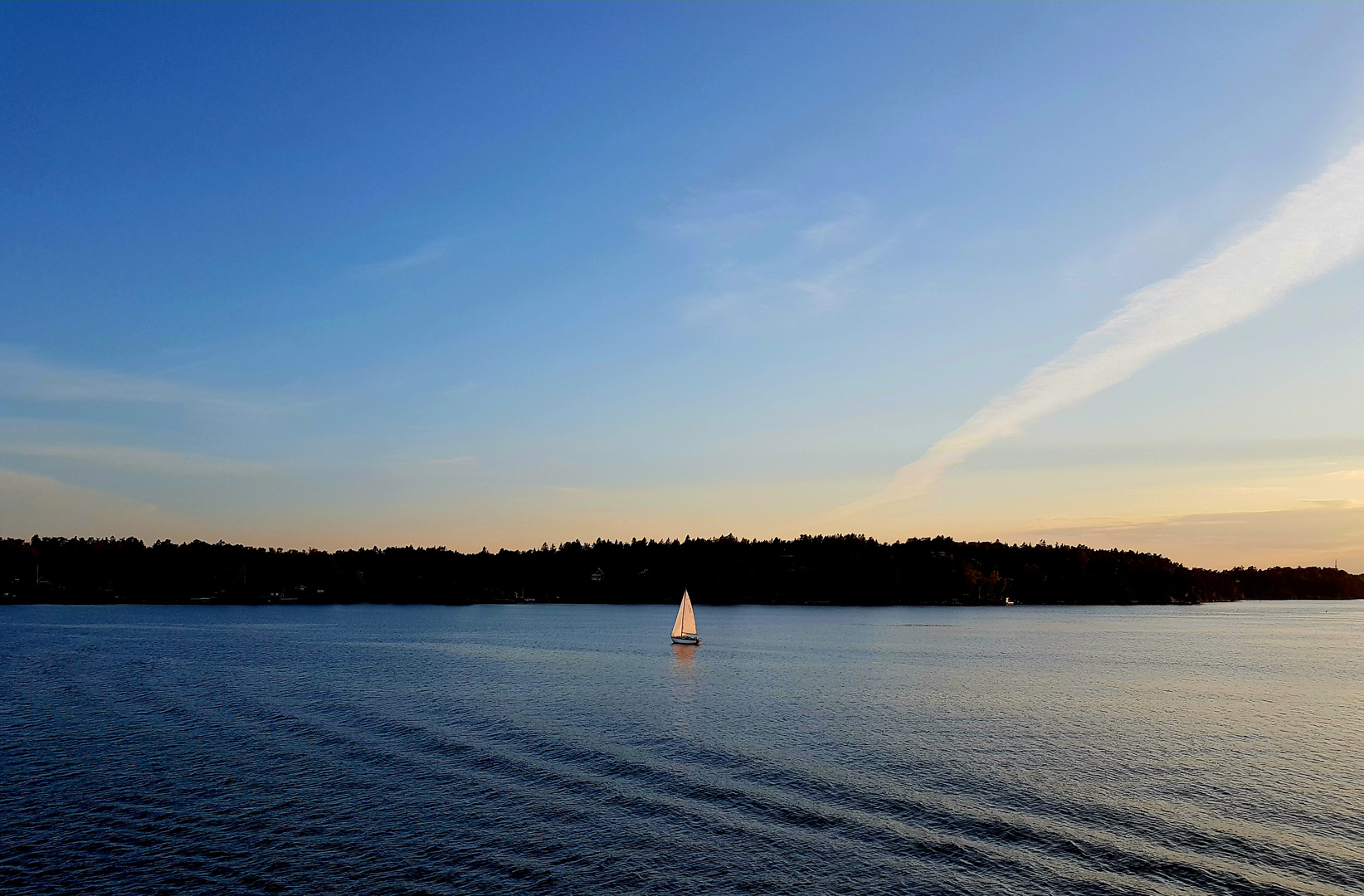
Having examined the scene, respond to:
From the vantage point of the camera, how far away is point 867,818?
3884cm

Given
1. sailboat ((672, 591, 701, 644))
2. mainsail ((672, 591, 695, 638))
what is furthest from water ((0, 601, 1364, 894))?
mainsail ((672, 591, 695, 638))

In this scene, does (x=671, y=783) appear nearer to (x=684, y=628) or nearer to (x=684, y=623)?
(x=684, y=628)

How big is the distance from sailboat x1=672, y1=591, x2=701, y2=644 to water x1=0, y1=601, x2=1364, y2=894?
1588 inches

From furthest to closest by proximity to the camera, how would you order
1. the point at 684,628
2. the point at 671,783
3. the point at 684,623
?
the point at 684,623 < the point at 684,628 < the point at 671,783

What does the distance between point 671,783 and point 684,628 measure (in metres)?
95.4

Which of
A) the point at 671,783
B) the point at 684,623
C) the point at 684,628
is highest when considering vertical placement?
the point at 684,623

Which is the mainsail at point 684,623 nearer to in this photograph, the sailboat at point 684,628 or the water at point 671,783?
the sailboat at point 684,628

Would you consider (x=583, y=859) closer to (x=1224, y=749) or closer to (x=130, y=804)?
(x=130, y=804)

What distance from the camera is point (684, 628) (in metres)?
140

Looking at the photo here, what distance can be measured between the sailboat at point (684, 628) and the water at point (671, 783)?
1588 inches

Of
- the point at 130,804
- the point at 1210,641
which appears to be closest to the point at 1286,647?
the point at 1210,641

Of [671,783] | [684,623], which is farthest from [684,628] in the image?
[671,783]

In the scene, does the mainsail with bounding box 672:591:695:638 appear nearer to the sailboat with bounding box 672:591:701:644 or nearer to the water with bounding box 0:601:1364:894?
the sailboat with bounding box 672:591:701:644

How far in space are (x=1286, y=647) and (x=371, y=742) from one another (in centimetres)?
16331
